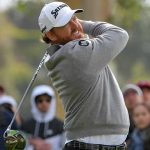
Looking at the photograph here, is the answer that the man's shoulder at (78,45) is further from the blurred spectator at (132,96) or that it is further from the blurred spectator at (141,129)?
the blurred spectator at (132,96)

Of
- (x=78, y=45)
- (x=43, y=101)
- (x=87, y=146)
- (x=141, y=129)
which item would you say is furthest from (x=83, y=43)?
(x=43, y=101)

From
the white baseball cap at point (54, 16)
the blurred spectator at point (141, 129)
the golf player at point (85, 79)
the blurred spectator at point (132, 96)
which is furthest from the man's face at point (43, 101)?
the white baseball cap at point (54, 16)

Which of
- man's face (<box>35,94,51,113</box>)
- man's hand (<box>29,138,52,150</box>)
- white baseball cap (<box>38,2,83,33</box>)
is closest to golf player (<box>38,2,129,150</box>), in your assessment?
white baseball cap (<box>38,2,83,33</box>)

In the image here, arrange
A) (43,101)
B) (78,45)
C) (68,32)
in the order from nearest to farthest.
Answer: (78,45) < (68,32) < (43,101)

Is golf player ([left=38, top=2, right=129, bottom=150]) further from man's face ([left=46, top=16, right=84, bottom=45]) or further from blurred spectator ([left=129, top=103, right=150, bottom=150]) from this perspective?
blurred spectator ([left=129, top=103, right=150, bottom=150])

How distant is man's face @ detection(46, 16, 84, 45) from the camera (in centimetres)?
751

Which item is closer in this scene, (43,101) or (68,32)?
(68,32)

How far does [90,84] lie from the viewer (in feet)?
24.4

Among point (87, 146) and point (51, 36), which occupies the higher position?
point (51, 36)

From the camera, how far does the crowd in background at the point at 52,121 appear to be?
11.2 metres

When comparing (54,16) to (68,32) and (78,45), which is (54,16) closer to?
(68,32)

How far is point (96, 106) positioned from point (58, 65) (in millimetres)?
450

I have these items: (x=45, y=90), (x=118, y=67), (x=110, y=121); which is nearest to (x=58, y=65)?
(x=110, y=121)

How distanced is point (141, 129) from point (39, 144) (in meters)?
1.60
